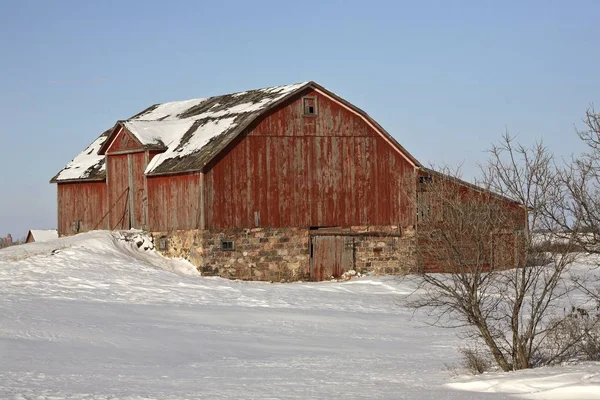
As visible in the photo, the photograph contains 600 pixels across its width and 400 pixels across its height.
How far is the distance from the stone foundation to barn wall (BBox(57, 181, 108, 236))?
224 inches

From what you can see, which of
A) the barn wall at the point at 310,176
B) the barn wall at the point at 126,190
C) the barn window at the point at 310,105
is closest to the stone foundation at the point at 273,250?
→ the barn wall at the point at 310,176

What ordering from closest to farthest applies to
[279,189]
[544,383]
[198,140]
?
[544,383], [279,189], [198,140]

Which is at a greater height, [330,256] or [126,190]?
[126,190]

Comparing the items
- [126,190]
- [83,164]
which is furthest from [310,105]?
[83,164]

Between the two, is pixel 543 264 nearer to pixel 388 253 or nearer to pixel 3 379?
pixel 3 379

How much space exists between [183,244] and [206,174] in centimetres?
265

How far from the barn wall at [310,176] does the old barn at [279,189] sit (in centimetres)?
4

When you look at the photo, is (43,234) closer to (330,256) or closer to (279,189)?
(279,189)

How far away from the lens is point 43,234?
60250 mm

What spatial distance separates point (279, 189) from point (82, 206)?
434 inches

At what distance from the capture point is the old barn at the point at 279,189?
3609cm

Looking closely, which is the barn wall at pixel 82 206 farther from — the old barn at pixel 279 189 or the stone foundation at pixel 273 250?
the stone foundation at pixel 273 250

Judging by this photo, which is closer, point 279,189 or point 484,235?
point 484,235

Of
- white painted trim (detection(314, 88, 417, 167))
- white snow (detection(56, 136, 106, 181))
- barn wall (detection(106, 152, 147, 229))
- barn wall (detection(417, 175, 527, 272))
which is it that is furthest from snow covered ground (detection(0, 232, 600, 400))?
white snow (detection(56, 136, 106, 181))
